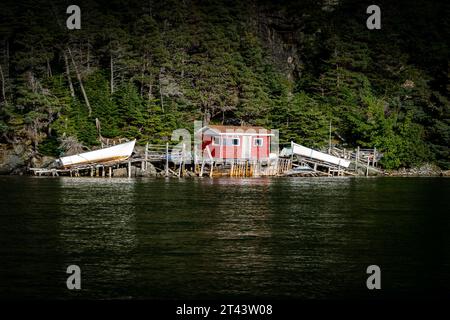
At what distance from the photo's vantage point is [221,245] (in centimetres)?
2442

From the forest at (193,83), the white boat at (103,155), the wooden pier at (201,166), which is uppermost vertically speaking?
the forest at (193,83)

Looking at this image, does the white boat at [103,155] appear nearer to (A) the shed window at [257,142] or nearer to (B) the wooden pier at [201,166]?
(B) the wooden pier at [201,166]

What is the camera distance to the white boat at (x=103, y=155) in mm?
62156

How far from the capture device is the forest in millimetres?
66562

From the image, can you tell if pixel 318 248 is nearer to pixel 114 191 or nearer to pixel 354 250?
pixel 354 250

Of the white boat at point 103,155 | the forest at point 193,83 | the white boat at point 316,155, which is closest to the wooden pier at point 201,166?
the white boat at point 103,155

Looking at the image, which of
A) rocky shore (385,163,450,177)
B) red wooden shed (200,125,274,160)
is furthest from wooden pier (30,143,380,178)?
rocky shore (385,163,450,177)

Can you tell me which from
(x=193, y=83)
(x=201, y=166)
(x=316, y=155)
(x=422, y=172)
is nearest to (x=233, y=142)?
(x=201, y=166)

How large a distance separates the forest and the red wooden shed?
8.57ft

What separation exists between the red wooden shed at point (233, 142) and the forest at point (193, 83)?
261 cm

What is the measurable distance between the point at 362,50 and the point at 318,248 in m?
59.3

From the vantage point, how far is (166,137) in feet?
217

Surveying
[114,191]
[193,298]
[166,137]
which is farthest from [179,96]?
[193,298]

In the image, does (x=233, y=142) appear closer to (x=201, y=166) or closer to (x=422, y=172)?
(x=201, y=166)
